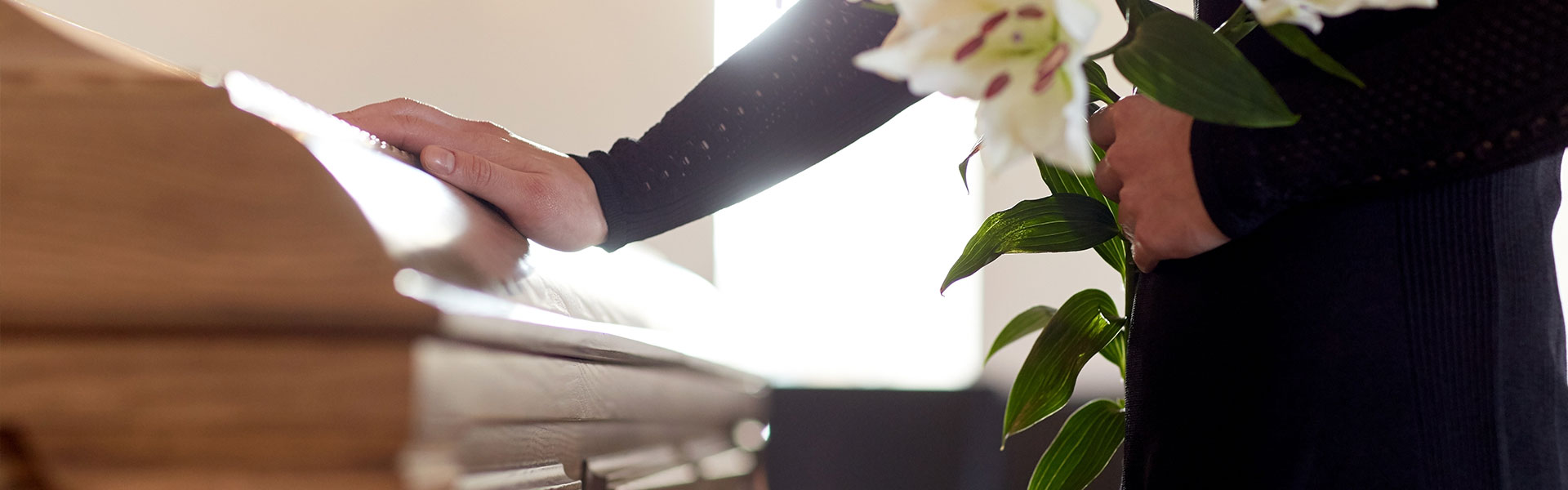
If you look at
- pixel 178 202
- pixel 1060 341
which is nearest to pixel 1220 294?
pixel 1060 341

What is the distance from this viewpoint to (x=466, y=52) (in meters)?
2.68

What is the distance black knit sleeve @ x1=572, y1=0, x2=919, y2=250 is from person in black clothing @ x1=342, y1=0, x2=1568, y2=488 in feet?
0.39

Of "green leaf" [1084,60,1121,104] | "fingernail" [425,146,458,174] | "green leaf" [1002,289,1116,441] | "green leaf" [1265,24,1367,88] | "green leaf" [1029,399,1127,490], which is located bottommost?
"green leaf" [1029,399,1127,490]

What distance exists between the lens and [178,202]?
0.87 feet

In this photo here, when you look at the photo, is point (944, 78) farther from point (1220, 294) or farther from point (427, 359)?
point (1220, 294)

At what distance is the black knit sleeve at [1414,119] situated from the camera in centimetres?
40

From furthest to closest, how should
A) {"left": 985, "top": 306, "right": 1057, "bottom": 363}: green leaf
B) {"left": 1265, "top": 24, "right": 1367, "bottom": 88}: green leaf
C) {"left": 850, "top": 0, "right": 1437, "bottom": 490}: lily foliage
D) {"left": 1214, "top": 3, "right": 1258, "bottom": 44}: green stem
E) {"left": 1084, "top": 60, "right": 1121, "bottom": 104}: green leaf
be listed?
{"left": 985, "top": 306, "right": 1057, "bottom": 363}: green leaf < {"left": 1084, "top": 60, "right": 1121, "bottom": 104}: green leaf < {"left": 1214, "top": 3, "right": 1258, "bottom": 44}: green stem < {"left": 1265, "top": 24, "right": 1367, "bottom": 88}: green leaf < {"left": 850, "top": 0, "right": 1437, "bottom": 490}: lily foliage

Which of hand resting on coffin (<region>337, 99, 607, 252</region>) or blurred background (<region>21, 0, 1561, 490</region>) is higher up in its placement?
blurred background (<region>21, 0, 1561, 490</region>)

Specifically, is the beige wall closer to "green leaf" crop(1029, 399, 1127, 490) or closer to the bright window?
the bright window

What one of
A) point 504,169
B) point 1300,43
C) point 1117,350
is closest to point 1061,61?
point 1300,43

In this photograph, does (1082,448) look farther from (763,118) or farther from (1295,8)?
(1295,8)

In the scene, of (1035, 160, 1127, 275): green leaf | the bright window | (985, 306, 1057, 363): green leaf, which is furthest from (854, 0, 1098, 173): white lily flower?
the bright window

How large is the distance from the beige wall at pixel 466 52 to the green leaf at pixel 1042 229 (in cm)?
208

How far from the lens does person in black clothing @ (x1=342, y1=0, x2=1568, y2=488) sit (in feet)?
1.37
